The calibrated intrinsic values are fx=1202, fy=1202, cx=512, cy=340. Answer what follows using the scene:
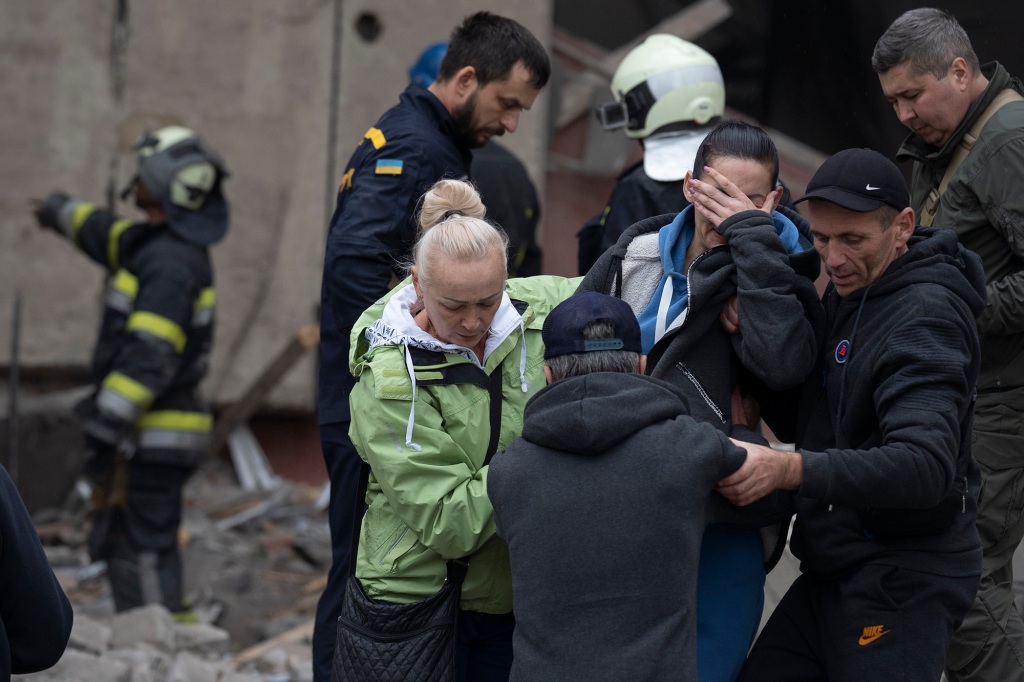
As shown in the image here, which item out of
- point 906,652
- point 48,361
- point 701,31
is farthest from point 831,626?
point 48,361

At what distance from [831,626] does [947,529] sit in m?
0.33

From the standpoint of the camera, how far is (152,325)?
5.47m

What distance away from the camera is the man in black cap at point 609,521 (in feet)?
7.45

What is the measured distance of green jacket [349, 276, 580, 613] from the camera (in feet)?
8.45

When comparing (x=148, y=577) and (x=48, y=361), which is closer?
(x=148, y=577)

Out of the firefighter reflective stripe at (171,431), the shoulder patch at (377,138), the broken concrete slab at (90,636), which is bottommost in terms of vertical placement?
the broken concrete slab at (90,636)

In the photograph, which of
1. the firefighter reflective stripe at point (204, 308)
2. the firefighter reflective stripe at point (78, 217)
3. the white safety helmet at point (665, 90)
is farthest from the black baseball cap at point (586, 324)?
the firefighter reflective stripe at point (78, 217)

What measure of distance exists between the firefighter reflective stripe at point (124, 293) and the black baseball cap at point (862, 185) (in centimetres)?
389

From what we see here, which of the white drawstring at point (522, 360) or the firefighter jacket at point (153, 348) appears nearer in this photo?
the white drawstring at point (522, 360)

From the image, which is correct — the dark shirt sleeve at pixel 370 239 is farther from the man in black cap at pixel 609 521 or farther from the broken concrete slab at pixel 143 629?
the broken concrete slab at pixel 143 629

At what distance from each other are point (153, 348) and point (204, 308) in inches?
14.4

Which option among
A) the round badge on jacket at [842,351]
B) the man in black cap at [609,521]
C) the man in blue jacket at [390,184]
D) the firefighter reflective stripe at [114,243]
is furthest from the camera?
the firefighter reflective stripe at [114,243]

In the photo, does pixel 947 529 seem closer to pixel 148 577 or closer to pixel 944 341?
pixel 944 341

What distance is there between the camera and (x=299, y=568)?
6703 millimetres
